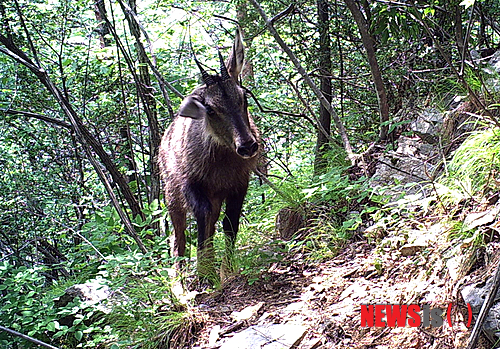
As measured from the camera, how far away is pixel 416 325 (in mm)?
2602

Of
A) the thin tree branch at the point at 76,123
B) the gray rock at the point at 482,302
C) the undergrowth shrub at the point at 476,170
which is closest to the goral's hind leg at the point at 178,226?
the thin tree branch at the point at 76,123

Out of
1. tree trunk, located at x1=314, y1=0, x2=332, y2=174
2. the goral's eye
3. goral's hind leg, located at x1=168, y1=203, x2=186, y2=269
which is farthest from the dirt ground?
tree trunk, located at x1=314, y1=0, x2=332, y2=174

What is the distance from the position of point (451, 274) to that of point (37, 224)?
5052 mm

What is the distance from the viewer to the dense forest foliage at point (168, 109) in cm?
420

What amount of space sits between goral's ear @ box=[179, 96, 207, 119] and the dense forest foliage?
0.81 m

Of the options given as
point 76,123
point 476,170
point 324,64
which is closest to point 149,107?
point 76,123

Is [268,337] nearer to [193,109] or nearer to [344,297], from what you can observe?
[344,297]

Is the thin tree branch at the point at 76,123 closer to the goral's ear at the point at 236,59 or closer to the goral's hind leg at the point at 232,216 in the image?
Answer: the goral's hind leg at the point at 232,216

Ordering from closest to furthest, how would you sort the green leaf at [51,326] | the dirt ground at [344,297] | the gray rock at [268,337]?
the dirt ground at [344,297] < the gray rock at [268,337] < the green leaf at [51,326]

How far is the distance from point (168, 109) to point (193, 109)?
1.42 metres

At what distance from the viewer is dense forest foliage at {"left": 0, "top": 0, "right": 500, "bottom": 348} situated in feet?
13.8

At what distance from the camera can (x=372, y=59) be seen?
15.4ft

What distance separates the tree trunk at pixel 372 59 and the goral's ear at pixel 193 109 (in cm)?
166

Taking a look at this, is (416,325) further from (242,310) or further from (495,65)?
(495,65)
